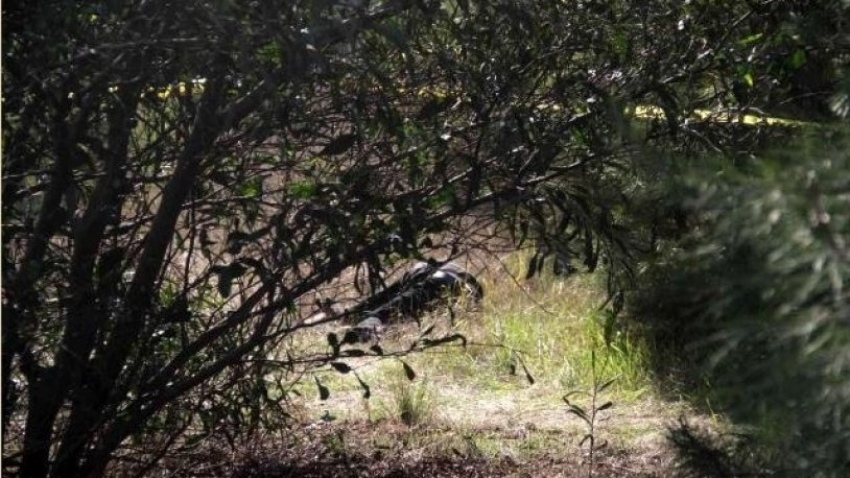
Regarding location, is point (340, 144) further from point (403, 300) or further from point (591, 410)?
point (591, 410)

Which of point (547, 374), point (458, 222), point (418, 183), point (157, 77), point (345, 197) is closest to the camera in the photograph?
point (157, 77)

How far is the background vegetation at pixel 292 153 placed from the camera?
3.42 m

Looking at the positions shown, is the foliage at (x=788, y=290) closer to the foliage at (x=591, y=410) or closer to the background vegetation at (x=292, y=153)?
the background vegetation at (x=292, y=153)

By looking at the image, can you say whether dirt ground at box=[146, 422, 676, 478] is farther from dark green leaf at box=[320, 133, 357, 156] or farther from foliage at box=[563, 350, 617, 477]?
dark green leaf at box=[320, 133, 357, 156]

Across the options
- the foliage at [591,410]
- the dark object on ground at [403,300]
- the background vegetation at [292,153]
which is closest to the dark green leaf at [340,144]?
the background vegetation at [292,153]

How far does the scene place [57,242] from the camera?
380 cm

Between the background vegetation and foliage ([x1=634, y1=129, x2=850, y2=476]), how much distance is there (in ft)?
0.65

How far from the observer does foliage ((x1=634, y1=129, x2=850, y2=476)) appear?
2148 millimetres

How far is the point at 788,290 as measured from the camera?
88.2 inches

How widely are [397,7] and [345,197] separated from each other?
1.85 ft

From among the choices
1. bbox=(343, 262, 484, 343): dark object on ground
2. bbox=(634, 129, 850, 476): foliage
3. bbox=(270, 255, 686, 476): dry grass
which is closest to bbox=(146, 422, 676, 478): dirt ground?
bbox=(270, 255, 686, 476): dry grass

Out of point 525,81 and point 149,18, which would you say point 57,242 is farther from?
point 525,81

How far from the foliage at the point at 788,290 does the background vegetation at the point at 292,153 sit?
0.20 m

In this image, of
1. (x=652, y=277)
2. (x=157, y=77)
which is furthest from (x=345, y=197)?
(x=652, y=277)
